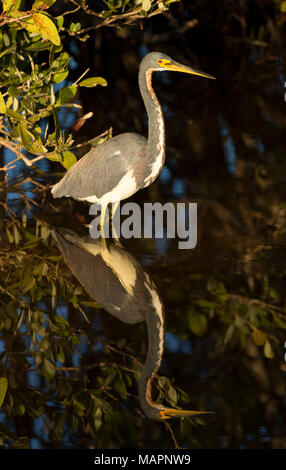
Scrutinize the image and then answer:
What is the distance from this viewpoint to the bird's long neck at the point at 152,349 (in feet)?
15.2

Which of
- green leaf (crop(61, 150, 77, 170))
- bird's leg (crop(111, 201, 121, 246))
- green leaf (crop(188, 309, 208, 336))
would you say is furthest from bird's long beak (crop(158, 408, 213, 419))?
bird's leg (crop(111, 201, 121, 246))

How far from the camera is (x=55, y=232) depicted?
279 inches

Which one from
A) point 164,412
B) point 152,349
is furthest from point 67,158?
point 164,412

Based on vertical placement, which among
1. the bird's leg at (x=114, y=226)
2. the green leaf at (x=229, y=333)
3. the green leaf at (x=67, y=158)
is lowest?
the green leaf at (x=229, y=333)

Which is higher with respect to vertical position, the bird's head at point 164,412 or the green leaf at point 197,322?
the green leaf at point 197,322

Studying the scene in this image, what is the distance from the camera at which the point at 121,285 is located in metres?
6.12

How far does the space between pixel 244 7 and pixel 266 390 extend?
10.1 m

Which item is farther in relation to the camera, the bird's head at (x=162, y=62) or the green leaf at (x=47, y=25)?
the bird's head at (x=162, y=62)

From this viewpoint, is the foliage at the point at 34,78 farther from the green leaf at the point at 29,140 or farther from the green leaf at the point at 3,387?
the green leaf at the point at 3,387

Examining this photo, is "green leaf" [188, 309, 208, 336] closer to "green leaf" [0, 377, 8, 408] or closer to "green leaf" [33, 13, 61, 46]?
"green leaf" [0, 377, 8, 408]

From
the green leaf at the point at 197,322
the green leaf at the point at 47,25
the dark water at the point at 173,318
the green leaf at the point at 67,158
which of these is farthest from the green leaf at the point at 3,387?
the green leaf at the point at 47,25

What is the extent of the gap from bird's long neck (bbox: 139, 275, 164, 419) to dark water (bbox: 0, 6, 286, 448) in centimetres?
4
